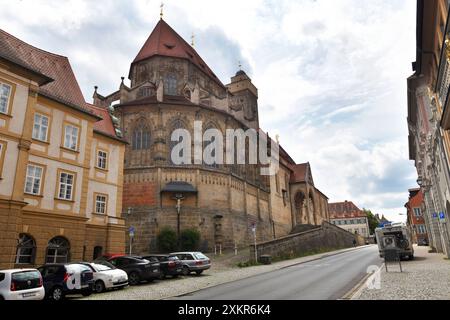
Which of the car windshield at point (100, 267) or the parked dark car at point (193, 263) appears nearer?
the car windshield at point (100, 267)

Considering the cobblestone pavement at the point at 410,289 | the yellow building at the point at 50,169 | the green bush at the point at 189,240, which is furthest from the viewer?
the green bush at the point at 189,240

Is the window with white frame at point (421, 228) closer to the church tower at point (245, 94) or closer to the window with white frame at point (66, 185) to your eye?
the church tower at point (245, 94)

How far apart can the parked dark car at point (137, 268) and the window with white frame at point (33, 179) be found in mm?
5734

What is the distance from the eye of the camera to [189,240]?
30797 millimetres

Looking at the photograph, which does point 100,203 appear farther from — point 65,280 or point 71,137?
point 65,280

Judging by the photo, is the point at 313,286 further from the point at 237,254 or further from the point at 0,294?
the point at 237,254

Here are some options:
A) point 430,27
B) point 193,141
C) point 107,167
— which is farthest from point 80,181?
point 430,27

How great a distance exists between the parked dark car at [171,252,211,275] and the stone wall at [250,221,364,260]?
7.47 metres

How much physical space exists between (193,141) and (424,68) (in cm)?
2355

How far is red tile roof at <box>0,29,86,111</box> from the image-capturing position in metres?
19.8

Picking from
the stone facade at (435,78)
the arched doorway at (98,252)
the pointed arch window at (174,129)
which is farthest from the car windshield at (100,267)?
the pointed arch window at (174,129)

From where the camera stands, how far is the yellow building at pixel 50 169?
16.3m

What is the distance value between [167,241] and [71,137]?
44.5ft

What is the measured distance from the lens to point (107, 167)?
24.2 metres
